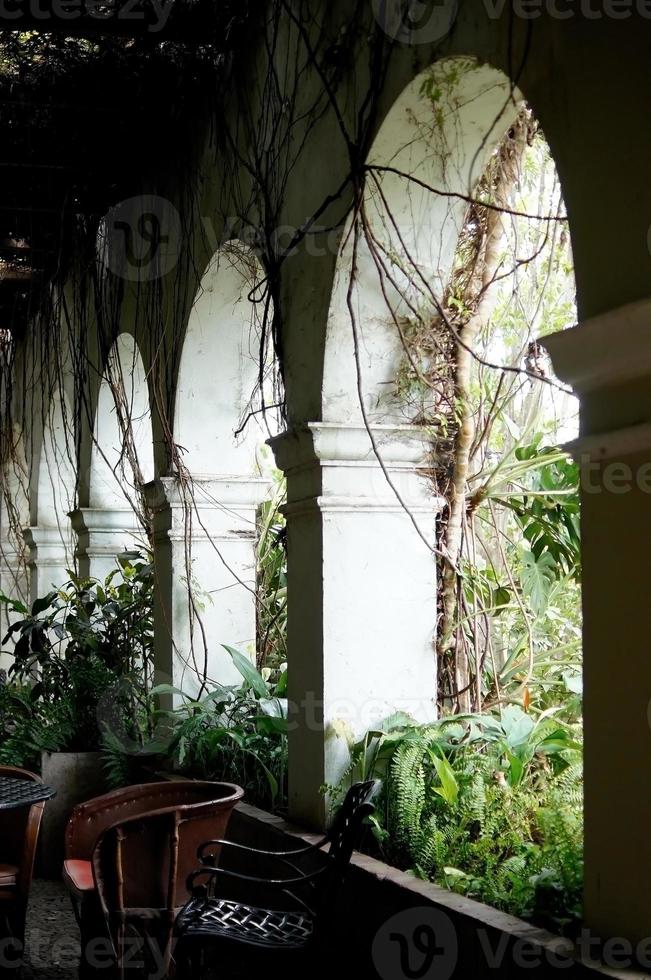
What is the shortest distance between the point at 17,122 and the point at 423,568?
3640 millimetres

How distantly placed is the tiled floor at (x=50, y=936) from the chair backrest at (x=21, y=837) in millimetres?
391

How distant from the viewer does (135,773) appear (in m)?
6.10

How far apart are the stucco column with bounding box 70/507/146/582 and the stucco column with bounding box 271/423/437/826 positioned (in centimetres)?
405

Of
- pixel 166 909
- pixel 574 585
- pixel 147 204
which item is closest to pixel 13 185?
pixel 147 204

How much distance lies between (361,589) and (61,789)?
2898 millimetres

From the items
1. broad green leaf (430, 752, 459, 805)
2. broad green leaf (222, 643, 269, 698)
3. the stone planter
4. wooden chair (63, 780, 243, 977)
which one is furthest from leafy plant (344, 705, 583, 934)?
the stone planter

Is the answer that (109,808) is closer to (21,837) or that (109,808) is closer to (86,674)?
(21,837)

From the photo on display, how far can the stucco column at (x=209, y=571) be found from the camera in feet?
19.6

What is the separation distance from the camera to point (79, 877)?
12.9 ft

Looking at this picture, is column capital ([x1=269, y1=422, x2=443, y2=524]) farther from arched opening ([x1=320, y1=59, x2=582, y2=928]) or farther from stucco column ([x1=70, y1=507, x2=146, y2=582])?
stucco column ([x1=70, y1=507, x2=146, y2=582])

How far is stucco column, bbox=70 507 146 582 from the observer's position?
8.12 m

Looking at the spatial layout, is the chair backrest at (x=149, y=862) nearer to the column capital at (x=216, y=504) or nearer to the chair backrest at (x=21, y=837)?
the chair backrest at (x=21, y=837)

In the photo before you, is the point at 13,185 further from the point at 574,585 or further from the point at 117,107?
the point at 574,585

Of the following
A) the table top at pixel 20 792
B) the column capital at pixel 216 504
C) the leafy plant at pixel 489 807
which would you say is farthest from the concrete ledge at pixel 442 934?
the column capital at pixel 216 504
